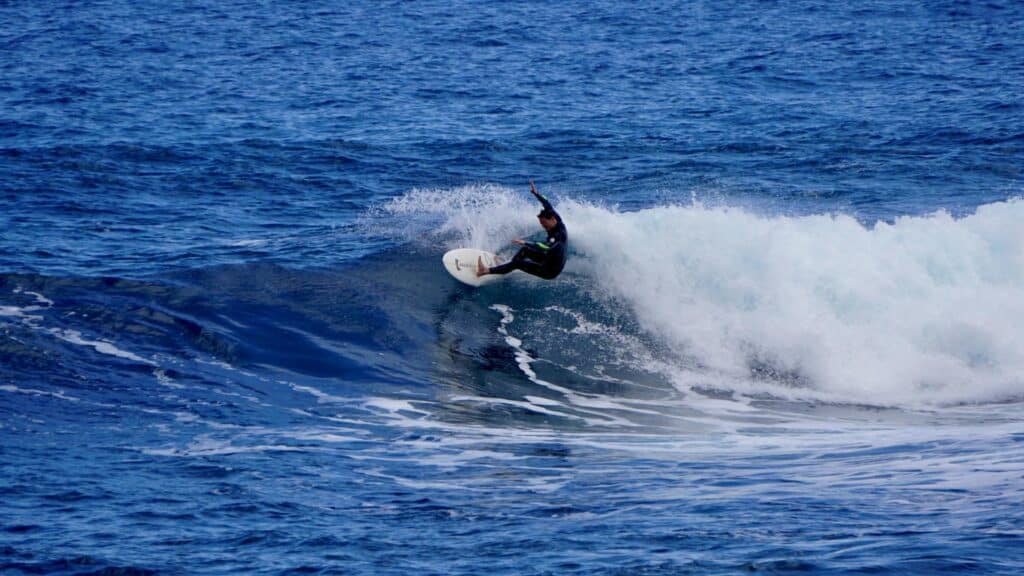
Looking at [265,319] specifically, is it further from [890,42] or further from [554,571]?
[890,42]

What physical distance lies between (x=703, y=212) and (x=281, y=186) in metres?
9.26

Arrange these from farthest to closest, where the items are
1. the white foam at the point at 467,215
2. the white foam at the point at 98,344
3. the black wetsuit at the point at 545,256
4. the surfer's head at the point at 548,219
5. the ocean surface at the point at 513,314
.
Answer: the white foam at the point at 467,215, the black wetsuit at the point at 545,256, the surfer's head at the point at 548,219, the white foam at the point at 98,344, the ocean surface at the point at 513,314

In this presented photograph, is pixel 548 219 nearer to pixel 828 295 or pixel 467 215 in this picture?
pixel 467 215

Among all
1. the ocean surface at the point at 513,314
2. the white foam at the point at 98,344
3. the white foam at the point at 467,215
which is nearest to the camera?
the ocean surface at the point at 513,314

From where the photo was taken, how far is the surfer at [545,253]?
18219 millimetres

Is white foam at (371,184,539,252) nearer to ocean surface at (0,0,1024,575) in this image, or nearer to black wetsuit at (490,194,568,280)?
ocean surface at (0,0,1024,575)

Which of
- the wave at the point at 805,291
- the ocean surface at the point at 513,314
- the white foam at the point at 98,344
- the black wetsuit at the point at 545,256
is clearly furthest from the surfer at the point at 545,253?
the white foam at the point at 98,344

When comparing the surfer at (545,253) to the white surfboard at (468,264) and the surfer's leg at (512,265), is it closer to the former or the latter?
the surfer's leg at (512,265)

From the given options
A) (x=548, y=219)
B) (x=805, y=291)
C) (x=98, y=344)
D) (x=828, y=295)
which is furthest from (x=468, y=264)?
(x=98, y=344)

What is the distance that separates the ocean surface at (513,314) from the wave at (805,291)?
6cm

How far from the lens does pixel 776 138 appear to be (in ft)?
94.7

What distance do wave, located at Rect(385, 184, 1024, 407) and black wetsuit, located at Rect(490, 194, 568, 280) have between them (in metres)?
1.09

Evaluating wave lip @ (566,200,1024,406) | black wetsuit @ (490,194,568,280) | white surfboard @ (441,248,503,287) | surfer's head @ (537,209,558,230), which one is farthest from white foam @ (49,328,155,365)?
wave lip @ (566,200,1024,406)

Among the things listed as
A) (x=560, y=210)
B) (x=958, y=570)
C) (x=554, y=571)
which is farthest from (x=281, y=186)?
(x=958, y=570)
